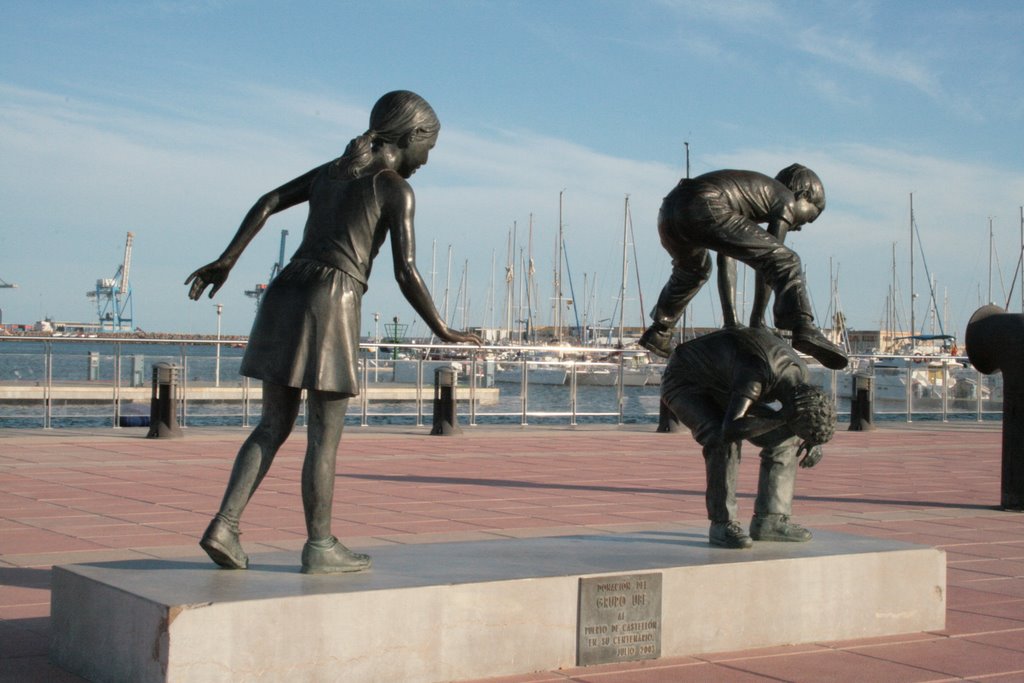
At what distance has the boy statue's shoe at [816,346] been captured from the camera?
5.82 meters

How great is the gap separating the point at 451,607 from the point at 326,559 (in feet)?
1.79

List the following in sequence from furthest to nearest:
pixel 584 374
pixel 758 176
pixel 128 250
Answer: pixel 128 250
pixel 584 374
pixel 758 176

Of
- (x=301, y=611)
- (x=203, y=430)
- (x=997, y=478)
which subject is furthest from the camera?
(x=203, y=430)

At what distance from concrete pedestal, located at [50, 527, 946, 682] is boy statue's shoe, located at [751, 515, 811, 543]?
4.8 inches

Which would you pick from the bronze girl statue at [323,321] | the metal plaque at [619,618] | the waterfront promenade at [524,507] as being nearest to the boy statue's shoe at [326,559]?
the bronze girl statue at [323,321]

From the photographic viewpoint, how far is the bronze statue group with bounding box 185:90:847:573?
16.1 ft

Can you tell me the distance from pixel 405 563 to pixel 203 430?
12.4m

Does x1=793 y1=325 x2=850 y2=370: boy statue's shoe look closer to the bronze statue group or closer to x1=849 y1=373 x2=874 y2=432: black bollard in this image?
the bronze statue group

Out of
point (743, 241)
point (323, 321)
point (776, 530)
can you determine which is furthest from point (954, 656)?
point (323, 321)

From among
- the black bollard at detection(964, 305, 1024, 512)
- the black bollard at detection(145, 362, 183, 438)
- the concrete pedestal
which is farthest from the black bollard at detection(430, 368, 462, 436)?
the concrete pedestal

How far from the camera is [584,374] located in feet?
80.0

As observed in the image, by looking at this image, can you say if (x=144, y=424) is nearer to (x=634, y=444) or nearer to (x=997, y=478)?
(x=634, y=444)

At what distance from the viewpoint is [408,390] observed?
67.4 feet

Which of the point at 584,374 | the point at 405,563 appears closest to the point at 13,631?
the point at 405,563
